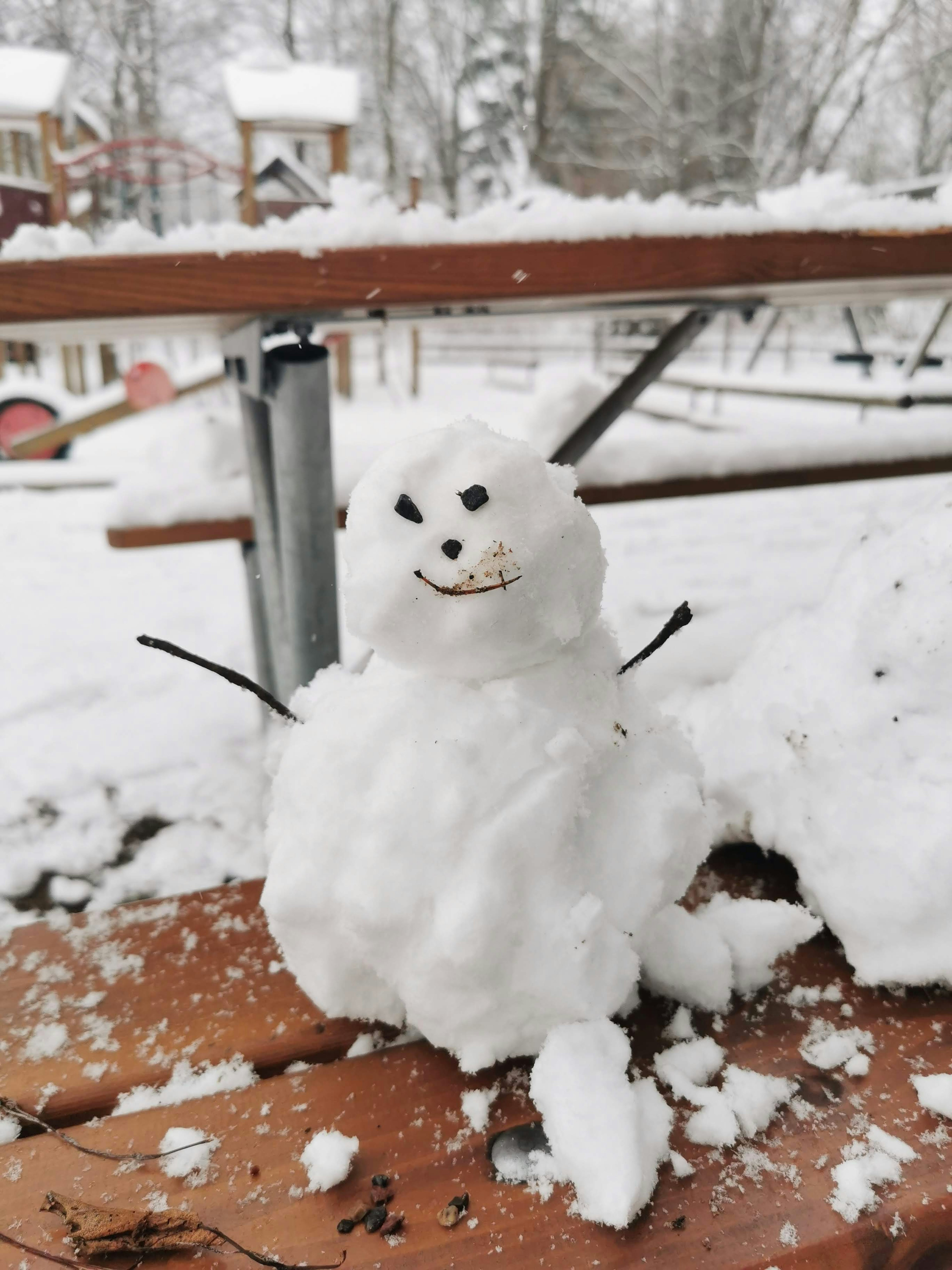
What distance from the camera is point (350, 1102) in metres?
0.73

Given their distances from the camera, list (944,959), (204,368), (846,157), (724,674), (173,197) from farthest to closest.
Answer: (173,197)
(846,157)
(204,368)
(724,674)
(944,959)

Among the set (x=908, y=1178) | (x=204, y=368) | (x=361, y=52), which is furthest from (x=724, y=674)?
(x=361, y=52)

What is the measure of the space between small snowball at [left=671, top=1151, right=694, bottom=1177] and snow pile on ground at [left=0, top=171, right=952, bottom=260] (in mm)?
1105

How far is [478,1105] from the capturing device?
0.71m

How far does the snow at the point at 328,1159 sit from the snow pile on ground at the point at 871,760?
1.67 ft

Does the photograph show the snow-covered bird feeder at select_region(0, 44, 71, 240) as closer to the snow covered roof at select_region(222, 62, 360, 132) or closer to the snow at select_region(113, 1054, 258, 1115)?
the snow covered roof at select_region(222, 62, 360, 132)

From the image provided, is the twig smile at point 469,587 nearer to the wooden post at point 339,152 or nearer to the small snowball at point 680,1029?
the small snowball at point 680,1029

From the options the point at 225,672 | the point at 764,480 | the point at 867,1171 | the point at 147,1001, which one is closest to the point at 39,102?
the point at 764,480

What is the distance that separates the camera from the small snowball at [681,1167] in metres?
0.65

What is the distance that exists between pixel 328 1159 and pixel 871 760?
24.5 inches

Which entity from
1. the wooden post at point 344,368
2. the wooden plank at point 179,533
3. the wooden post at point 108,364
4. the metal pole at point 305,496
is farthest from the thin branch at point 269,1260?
the wooden post at point 108,364

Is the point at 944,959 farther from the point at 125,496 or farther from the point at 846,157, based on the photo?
the point at 846,157

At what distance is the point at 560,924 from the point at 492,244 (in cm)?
93

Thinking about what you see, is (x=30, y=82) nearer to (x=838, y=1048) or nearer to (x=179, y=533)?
(x=179, y=533)
